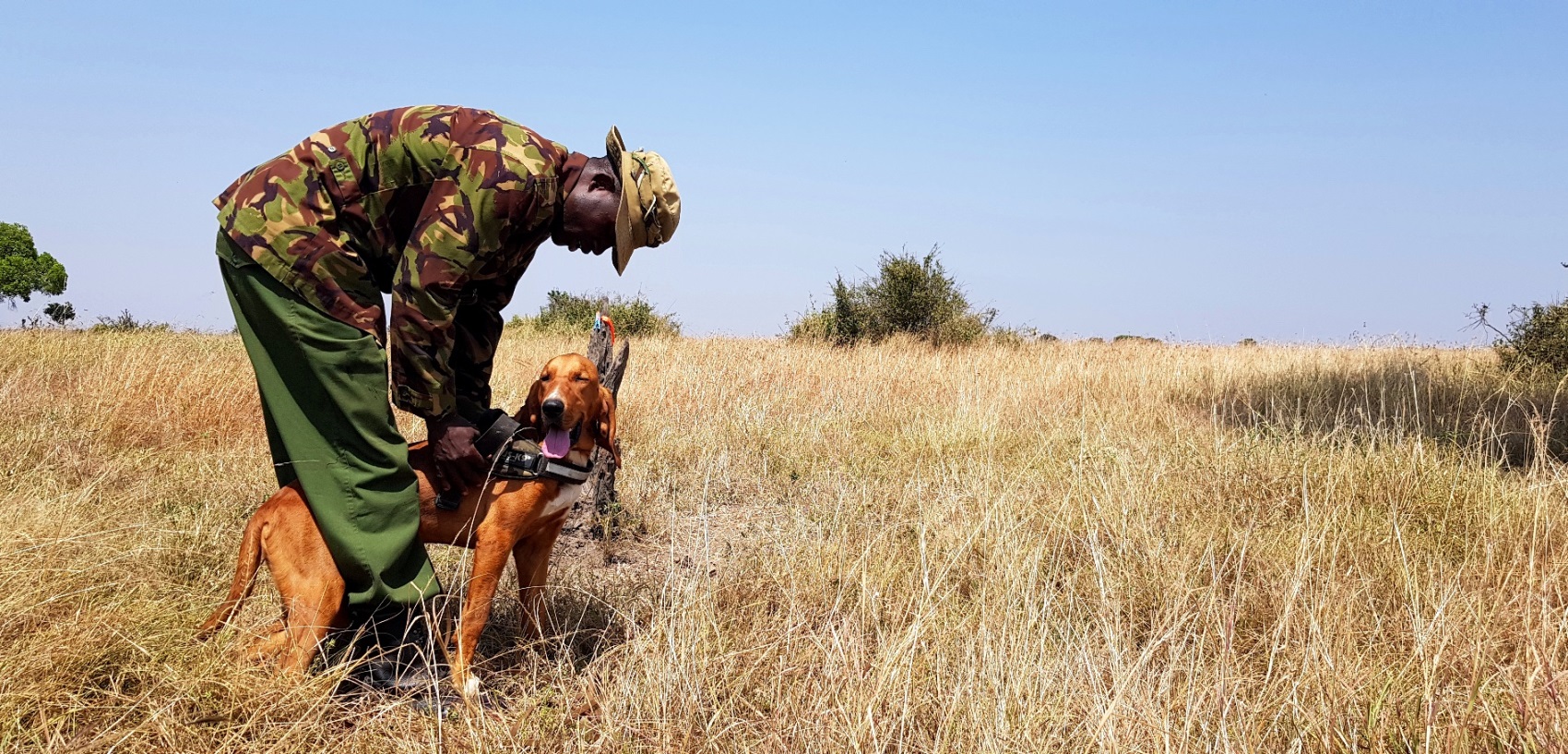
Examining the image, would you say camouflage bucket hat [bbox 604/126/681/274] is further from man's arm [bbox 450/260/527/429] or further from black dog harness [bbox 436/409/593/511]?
black dog harness [bbox 436/409/593/511]

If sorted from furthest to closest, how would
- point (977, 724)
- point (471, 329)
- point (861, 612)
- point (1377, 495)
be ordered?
point (1377, 495)
point (861, 612)
point (471, 329)
point (977, 724)

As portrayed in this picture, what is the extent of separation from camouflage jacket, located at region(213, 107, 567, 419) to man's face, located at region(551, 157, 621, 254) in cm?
6

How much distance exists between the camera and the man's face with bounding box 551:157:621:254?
287 cm

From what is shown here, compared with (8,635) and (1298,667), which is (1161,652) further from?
(8,635)

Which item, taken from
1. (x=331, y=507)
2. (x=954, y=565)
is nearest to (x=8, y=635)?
(x=331, y=507)

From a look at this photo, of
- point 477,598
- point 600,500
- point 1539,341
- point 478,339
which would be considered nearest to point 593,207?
point 478,339

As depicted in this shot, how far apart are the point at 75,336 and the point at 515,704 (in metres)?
10.8

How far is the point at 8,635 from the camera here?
271 cm

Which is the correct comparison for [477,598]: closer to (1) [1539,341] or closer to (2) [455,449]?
(2) [455,449]

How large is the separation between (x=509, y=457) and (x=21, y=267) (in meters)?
44.8

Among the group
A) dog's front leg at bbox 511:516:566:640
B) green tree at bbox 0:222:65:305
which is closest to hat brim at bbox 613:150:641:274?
dog's front leg at bbox 511:516:566:640

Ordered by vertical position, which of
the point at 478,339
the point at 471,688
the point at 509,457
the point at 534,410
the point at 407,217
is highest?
the point at 407,217

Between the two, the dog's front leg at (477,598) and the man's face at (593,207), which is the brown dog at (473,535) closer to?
the dog's front leg at (477,598)

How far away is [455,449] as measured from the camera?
2.79 m
